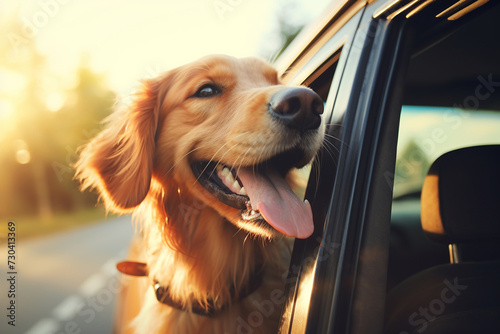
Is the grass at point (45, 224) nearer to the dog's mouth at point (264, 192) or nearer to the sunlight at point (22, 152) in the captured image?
the sunlight at point (22, 152)

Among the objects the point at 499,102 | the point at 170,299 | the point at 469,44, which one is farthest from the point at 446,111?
the point at 170,299

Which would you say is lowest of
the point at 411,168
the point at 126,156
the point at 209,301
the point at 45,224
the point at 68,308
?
the point at 68,308

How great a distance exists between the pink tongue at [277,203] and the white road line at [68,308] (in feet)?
13.8

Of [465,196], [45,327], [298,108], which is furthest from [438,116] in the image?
[45,327]

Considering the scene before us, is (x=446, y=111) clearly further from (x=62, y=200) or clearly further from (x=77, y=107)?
(x=77, y=107)

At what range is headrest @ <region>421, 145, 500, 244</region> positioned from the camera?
151cm

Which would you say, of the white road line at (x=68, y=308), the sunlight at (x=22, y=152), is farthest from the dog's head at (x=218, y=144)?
the sunlight at (x=22, y=152)

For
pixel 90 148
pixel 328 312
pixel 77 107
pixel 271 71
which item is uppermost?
pixel 77 107

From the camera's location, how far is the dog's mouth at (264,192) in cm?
141

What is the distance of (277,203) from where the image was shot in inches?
60.0

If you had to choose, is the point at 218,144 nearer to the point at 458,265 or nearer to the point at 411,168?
the point at 458,265

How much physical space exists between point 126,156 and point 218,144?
24.8 inches

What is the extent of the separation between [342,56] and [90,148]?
5.42ft

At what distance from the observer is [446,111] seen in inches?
113
